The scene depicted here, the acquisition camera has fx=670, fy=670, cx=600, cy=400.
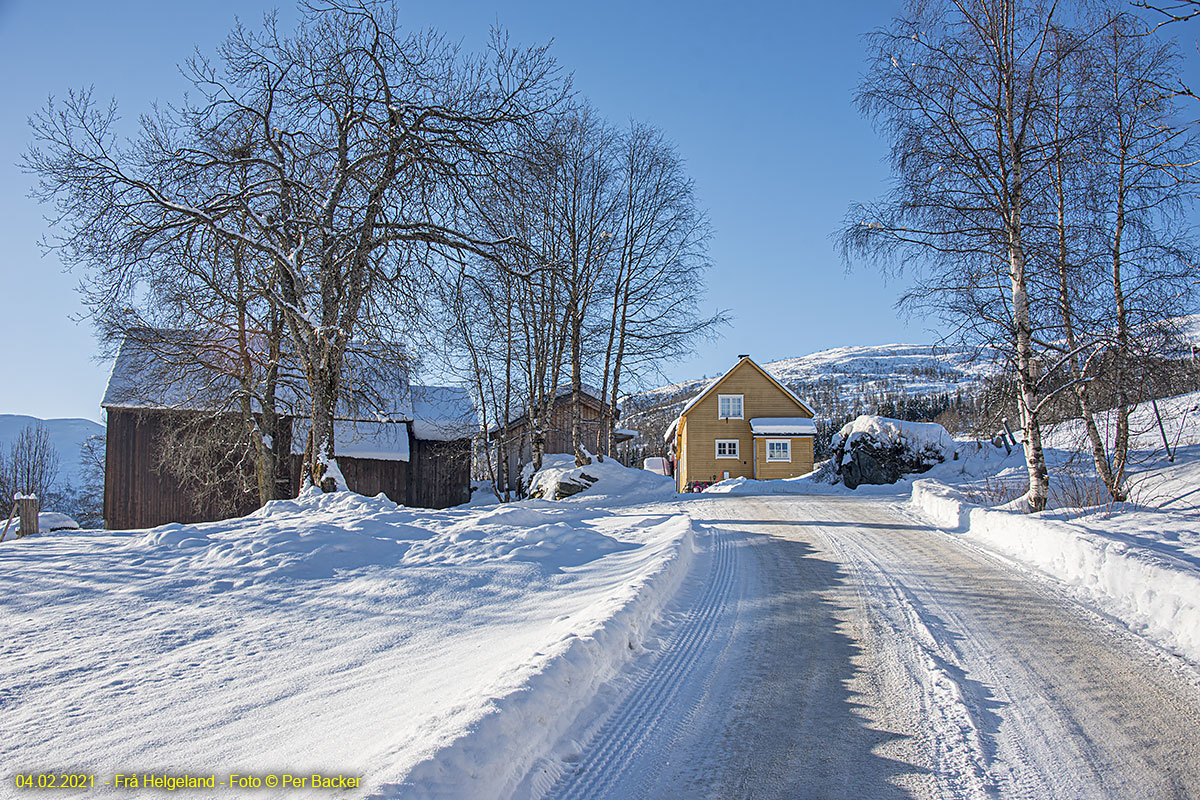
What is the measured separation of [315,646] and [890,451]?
2526 cm

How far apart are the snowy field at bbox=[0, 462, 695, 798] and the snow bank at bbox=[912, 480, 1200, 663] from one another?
4.19 metres

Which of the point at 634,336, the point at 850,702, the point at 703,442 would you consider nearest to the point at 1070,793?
the point at 850,702

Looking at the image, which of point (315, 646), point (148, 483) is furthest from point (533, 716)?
point (148, 483)

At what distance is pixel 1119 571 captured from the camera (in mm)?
6625

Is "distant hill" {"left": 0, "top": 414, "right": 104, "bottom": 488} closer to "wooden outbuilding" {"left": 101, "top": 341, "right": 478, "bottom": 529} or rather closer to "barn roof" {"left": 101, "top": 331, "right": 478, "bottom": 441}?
"wooden outbuilding" {"left": 101, "top": 341, "right": 478, "bottom": 529}

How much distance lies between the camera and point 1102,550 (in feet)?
23.4

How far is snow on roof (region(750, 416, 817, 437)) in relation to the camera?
3703cm

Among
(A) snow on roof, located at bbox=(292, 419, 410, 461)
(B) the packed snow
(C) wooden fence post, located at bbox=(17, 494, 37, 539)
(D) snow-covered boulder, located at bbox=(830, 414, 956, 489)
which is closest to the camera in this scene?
(B) the packed snow

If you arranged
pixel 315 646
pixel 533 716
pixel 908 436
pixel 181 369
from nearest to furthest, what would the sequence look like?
pixel 533 716 < pixel 315 646 < pixel 181 369 < pixel 908 436

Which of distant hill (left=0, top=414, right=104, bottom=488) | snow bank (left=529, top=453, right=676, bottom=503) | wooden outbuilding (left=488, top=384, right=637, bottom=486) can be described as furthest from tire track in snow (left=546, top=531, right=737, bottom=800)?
distant hill (left=0, top=414, right=104, bottom=488)

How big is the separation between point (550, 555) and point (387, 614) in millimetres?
2882

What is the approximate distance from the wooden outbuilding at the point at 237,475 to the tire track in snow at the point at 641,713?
9722mm

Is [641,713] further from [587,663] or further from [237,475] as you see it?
[237,475]

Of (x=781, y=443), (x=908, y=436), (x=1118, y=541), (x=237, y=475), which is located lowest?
(x=1118, y=541)
